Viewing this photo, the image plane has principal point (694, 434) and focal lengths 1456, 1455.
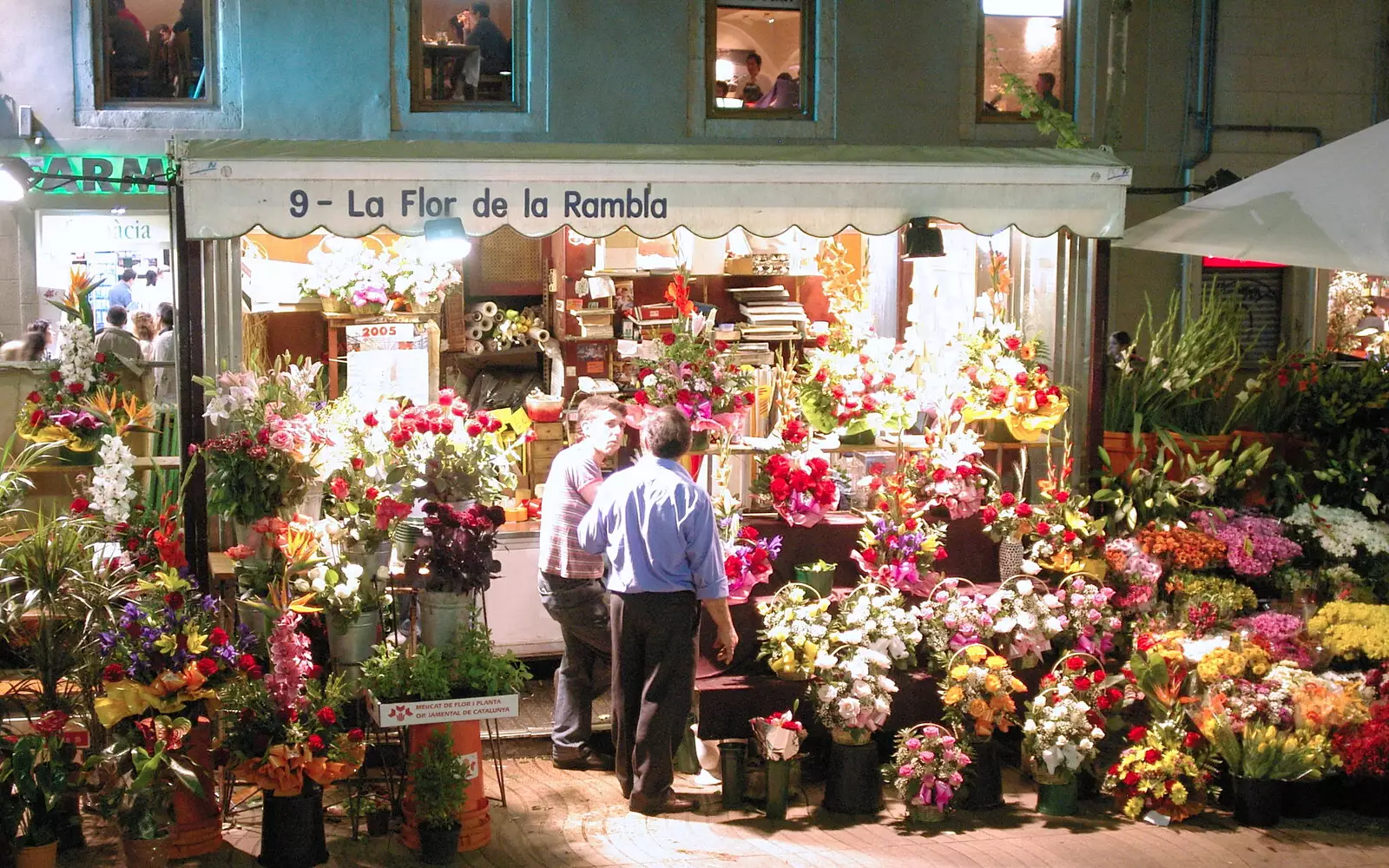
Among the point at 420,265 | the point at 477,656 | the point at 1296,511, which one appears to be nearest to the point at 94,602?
the point at 477,656

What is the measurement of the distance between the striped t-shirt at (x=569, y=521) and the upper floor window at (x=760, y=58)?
475cm

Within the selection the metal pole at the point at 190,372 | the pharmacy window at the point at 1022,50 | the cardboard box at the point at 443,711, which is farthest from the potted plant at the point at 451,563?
the pharmacy window at the point at 1022,50

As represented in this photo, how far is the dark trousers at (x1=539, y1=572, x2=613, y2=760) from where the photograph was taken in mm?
7352

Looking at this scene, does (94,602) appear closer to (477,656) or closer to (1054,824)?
(477,656)

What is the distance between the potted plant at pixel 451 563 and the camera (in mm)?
6582

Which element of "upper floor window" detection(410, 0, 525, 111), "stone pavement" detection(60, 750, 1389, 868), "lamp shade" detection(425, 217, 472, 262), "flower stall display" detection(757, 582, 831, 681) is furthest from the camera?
"upper floor window" detection(410, 0, 525, 111)

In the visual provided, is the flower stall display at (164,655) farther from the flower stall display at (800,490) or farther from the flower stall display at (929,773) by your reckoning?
the flower stall display at (929,773)

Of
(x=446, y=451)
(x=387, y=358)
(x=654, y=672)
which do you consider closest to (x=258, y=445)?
(x=446, y=451)

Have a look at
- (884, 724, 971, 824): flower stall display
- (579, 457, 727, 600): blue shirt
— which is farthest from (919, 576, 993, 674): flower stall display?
(579, 457, 727, 600): blue shirt

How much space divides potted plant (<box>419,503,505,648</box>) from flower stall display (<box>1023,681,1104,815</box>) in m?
2.69

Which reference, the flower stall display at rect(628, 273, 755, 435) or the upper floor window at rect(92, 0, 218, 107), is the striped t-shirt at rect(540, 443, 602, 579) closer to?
the flower stall display at rect(628, 273, 755, 435)

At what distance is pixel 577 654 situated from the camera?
7.51 m

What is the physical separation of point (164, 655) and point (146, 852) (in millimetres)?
813

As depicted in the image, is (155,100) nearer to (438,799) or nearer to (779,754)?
(438,799)
